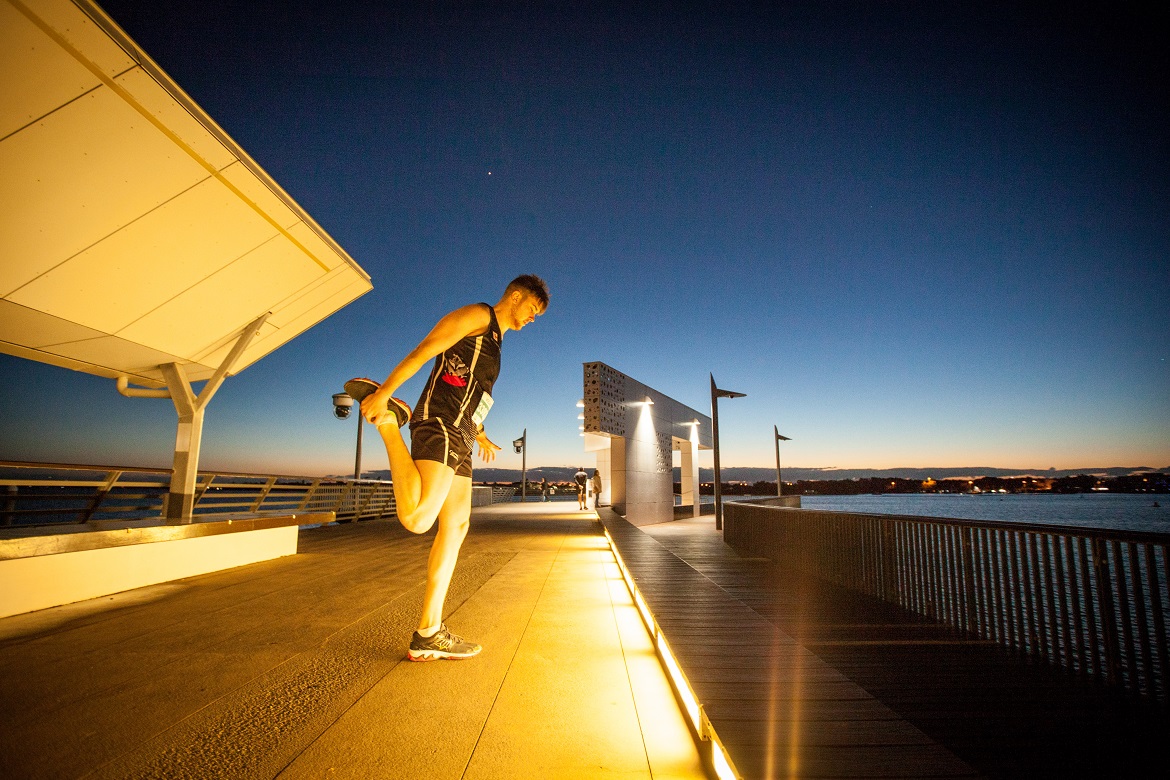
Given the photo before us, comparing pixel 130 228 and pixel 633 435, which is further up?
pixel 130 228

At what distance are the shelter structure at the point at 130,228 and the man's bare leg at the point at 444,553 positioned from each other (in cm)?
307

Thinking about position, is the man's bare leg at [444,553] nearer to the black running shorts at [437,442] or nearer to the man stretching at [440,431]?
the man stretching at [440,431]

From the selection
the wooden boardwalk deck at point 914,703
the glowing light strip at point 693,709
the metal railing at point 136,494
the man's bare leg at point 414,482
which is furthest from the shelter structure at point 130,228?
the wooden boardwalk deck at point 914,703

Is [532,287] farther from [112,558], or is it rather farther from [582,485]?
[582,485]

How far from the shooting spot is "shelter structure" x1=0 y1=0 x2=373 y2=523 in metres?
2.46

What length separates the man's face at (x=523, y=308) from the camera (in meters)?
2.25

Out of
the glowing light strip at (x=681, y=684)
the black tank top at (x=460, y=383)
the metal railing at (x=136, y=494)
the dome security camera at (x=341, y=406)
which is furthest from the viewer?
the dome security camera at (x=341, y=406)

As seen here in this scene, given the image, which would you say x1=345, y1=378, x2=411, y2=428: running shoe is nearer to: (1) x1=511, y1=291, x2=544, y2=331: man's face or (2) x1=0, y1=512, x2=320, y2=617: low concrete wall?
(1) x1=511, y1=291, x2=544, y2=331: man's face

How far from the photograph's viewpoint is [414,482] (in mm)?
1892

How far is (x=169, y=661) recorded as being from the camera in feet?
6.56

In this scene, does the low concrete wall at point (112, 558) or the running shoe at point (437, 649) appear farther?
the low concrete wall at point (112, 558)

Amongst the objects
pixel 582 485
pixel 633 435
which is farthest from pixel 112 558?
pixel 582 485

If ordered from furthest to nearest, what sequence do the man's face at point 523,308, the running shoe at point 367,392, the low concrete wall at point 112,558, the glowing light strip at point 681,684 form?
the low concrete wall at point 112,558
the man's face at point 523,308
the running shoe at point 367,392
the glowing light strip at point 681,684

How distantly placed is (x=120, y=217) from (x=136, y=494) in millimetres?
4879
